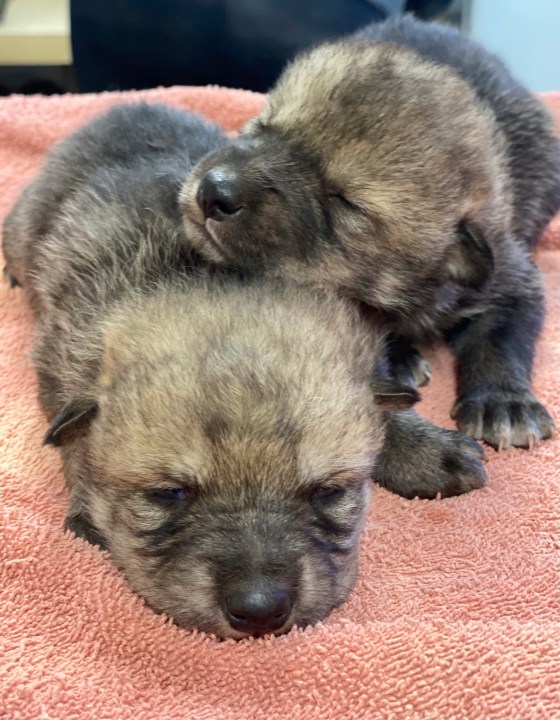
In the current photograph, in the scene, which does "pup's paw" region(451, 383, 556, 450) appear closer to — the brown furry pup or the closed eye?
the brown furry pup

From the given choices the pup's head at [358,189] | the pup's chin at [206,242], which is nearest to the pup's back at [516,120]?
the pup's head at [358,189]

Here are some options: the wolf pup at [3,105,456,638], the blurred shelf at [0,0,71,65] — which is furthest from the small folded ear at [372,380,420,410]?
the blurred shelf at [0,0,71,65]

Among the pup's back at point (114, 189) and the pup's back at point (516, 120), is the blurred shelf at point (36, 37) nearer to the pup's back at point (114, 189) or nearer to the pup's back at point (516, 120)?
the pup's back at point (114, 189)

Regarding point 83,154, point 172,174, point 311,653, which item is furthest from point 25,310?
point 311,653

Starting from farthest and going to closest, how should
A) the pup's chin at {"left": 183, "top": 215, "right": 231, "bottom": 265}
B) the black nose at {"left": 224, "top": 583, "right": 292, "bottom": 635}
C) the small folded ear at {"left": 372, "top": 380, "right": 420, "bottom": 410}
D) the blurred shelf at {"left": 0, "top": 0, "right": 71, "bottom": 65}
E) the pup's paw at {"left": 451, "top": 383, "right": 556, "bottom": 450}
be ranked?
1. the blurred shelf at {"left": 0, "top": 0, "right": 71, "bottom": 65}
2. the pup's paw at {"left": 451, "top": 383, "right": 556, "bottom": 450}
3. the pup's chin at {"left": 183, "top": 215, "right": 231, "bottom": 265}
4. the small folded ear at {"left": 372, "top": 380, "right": 420, "bottom": 410}
5. the black nose at {"left": 224, "top": 583, "right": 292, "bottom": 635}

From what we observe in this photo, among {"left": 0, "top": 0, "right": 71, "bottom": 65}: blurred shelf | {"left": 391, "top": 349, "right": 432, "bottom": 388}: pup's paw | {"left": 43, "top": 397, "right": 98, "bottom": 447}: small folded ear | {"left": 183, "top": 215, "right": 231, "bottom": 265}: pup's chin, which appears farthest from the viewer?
{"left": 0, "top": 0, "right": 71, "bottom": 65}: blurred shelf

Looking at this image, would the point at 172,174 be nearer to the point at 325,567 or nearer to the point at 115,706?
the point at 325,567
